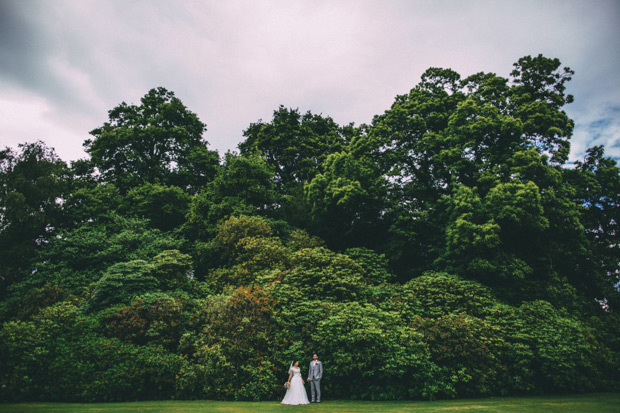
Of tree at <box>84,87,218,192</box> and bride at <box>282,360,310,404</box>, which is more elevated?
tree at <box>84,87,218,192</box>

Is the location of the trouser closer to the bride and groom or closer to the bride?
the bride and groom

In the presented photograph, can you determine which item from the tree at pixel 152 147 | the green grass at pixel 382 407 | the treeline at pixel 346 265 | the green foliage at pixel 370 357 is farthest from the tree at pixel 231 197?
the green grass at pixel 382 407

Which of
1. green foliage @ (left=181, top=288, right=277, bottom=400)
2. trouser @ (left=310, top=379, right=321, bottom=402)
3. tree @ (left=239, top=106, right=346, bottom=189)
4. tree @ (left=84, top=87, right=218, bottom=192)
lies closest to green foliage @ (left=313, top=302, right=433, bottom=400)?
trouser @ (left=310, top=379, right=321, bottom=402)

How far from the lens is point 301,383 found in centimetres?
1054

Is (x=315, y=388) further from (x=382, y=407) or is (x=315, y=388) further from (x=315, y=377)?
(x=382, y=407)

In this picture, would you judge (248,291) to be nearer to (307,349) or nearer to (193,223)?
(307,349)

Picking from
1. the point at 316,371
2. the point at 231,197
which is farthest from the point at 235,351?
the point at 231,197

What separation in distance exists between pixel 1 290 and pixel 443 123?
104 ft

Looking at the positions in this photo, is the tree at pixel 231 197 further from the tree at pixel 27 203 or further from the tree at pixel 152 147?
the tree at pixel 27 203

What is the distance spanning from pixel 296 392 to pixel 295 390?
6 cm

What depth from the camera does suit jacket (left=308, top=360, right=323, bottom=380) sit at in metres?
10.7

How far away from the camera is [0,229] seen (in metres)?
22.9

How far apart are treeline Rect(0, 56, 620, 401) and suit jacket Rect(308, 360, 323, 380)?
0.47 metres

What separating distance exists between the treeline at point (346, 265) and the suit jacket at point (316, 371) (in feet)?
1.54
